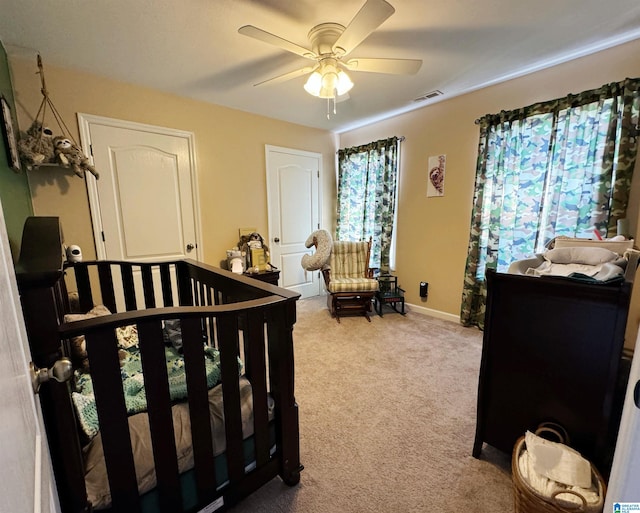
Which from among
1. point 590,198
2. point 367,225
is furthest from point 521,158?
point 367,225

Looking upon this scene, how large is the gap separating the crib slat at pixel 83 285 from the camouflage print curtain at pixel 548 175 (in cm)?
331

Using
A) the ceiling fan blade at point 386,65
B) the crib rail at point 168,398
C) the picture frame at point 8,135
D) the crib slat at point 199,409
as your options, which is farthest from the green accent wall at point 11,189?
the ceiling fan blade at point 386,65

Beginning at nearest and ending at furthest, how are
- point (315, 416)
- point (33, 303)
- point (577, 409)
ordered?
point (33, 303), point (577, 409), point (315, 416)

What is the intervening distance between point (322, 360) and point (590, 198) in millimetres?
2529

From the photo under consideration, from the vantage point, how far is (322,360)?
2449mm

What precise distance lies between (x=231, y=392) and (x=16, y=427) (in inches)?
28.1

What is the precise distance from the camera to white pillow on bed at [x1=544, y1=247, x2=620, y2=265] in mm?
1334

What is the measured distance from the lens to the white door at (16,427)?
347 millimetres

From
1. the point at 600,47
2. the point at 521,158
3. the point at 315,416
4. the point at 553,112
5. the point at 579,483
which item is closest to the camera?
the point at 579,483

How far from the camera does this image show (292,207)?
395cm

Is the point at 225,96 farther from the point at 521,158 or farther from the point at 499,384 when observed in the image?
the point at 499,384

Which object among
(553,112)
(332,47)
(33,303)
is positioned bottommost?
(33,303)

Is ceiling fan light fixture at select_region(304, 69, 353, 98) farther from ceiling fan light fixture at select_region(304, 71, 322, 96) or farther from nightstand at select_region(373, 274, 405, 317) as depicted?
nightstand at select_region(373, 274, 405, 317)

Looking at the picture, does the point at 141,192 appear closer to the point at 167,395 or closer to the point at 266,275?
the point at 266,275
